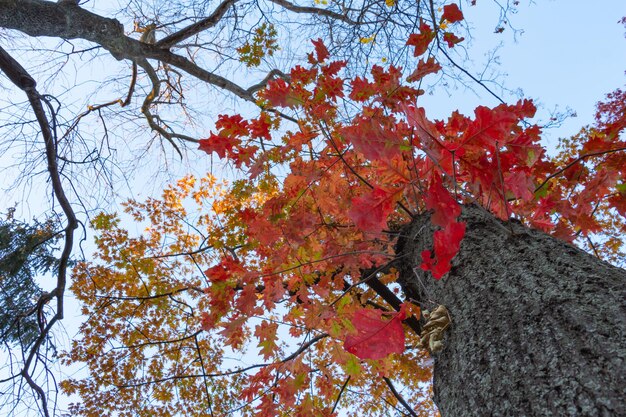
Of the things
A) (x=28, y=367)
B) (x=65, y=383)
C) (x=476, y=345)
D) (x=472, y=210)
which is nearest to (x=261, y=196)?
(x=65, y=383)

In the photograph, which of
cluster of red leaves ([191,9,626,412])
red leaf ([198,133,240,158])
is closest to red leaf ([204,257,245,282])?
cluster of red leaves ([191,9,626,412])

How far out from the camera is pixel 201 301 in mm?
6484

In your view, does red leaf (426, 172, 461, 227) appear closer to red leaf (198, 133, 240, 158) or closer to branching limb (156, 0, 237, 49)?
red leaf (198, 133, 240, 158)

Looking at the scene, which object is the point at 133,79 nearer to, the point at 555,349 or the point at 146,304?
the point at 146,304

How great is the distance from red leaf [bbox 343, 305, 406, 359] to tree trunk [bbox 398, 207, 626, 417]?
17 cm

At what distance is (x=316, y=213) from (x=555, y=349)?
7.25 ft

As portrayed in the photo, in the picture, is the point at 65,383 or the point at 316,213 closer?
the point at 316,213

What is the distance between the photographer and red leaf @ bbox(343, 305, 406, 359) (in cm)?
142

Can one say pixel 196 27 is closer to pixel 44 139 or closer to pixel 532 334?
pixel 44 139

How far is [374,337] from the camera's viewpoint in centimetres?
A: 145

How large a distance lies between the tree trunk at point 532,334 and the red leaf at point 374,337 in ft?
0.56

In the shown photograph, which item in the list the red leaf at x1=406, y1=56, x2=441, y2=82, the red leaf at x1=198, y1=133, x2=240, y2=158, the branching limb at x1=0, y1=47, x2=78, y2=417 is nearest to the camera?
the red leaf at x1=406, y1=56, x2=441, y2=82

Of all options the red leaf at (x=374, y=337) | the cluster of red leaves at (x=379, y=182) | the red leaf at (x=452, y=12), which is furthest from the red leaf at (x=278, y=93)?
the red leaf at (x=374, y=337)

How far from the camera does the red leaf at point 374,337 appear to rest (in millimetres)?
1422
